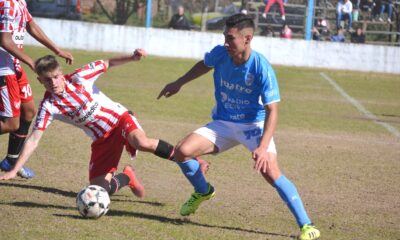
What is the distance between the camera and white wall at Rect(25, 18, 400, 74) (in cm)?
2748

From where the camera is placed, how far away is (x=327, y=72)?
86.2 feet

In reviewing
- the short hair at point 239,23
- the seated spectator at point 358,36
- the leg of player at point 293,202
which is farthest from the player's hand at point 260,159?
the seated spectator at point 358,36

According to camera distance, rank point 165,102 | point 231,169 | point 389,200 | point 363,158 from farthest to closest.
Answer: point 165,102 < point 363,158 < point 231,169 < point 389,200

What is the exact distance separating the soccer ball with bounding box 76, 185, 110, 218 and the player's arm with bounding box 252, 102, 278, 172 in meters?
1.51

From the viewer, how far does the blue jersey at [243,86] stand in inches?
262

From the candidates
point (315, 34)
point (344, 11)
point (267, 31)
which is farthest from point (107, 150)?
point (344, 11)

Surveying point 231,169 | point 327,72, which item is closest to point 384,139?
point 231,169

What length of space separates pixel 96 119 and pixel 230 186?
1.96 metres

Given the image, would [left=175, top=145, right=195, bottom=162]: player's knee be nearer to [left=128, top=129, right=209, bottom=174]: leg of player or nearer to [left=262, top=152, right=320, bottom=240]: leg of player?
Answer: [left=128, top=129, right=209, bottom=174]: leg of player

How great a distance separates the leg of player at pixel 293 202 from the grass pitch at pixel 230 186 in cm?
26

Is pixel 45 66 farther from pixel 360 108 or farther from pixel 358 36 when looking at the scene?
pixel 358 36

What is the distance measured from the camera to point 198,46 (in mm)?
27562

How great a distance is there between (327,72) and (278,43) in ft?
7.45

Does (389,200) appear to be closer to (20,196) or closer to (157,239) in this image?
(157,239)
